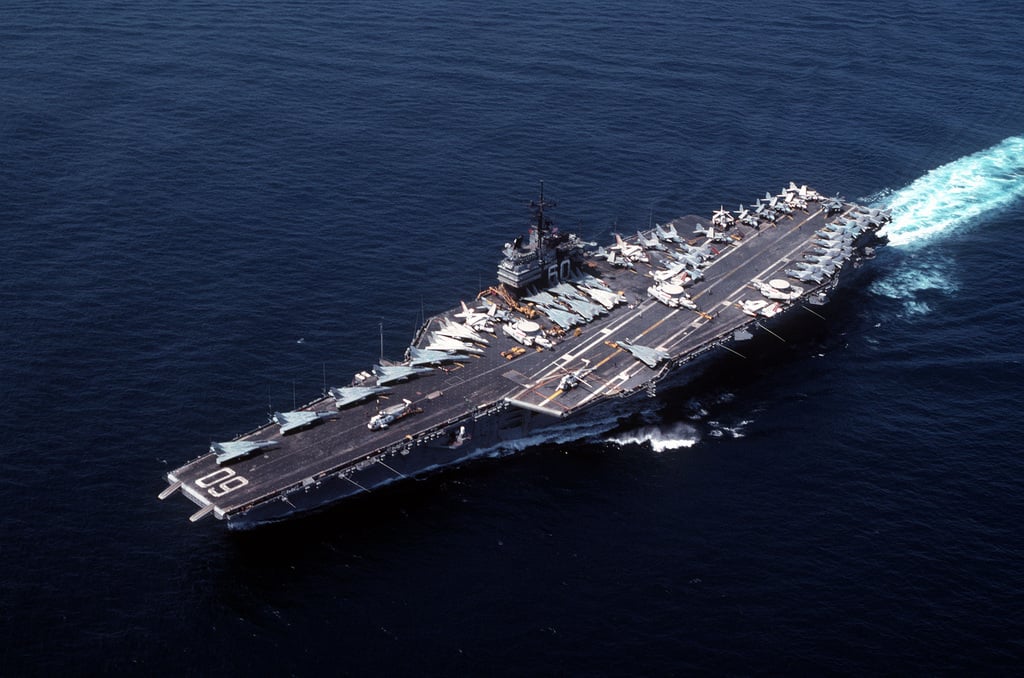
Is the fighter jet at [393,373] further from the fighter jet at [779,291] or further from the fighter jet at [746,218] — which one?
the fighter jet at [746,218]

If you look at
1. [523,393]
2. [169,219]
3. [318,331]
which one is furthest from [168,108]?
[523,393]

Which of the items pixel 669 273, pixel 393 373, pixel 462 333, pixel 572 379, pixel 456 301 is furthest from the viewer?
pixel 669 273

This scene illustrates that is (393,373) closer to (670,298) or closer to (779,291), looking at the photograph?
(670,298)

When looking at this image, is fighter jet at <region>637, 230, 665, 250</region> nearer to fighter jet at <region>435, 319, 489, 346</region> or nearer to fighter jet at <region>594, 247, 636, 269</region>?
fighter jet at <region>594, 247, 636, 269</region>

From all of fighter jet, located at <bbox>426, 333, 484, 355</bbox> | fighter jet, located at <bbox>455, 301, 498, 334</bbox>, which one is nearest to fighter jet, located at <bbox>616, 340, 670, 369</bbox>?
fighter jet, located at <bbox>455, 301, 498, 334</bbox>

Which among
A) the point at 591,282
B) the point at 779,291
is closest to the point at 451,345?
the point at 591,282

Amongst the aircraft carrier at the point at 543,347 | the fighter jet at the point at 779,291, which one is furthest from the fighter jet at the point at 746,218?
the fighter jet at the point at 779,291
